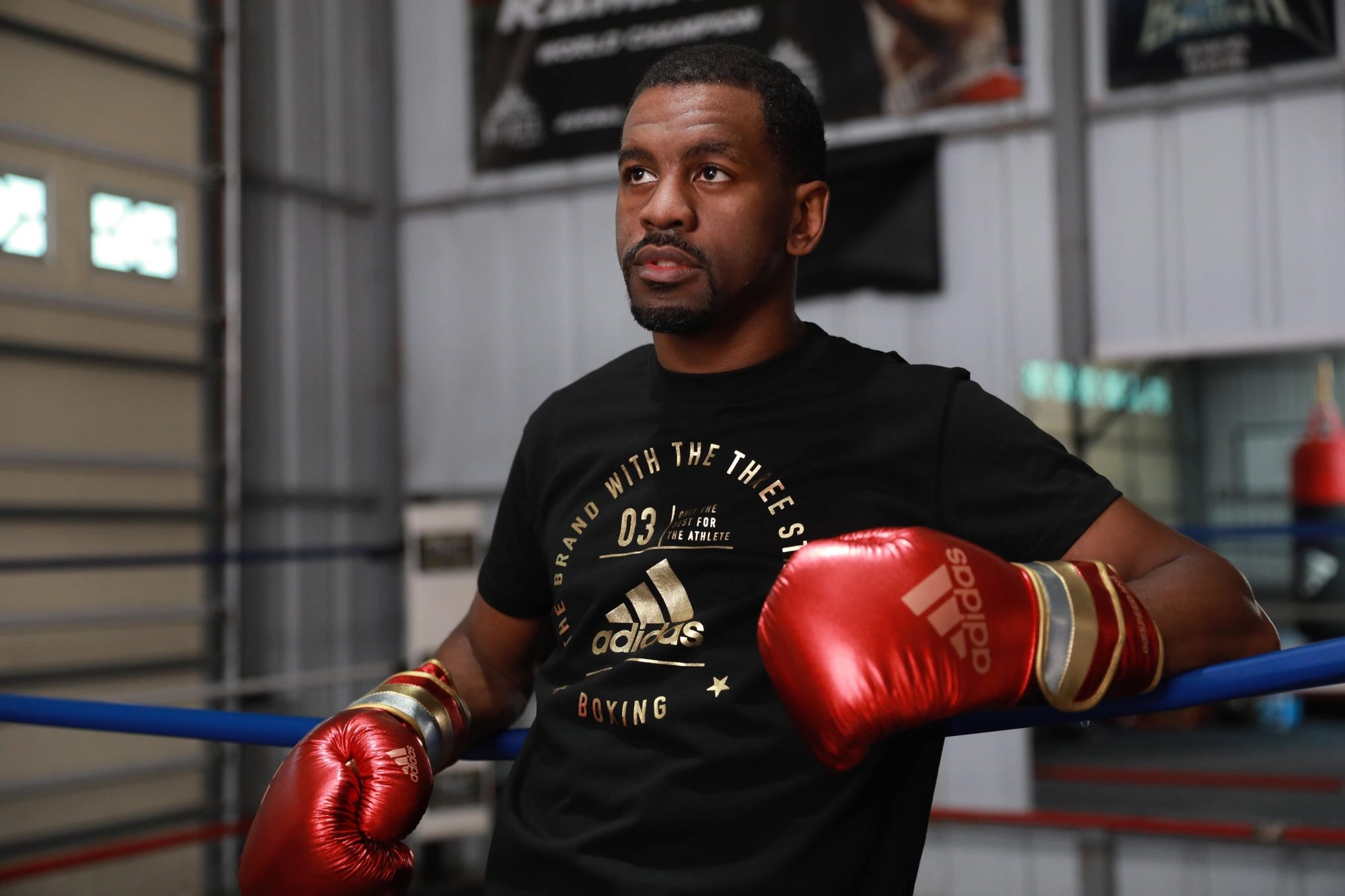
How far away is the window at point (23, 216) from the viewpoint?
13.0 ft

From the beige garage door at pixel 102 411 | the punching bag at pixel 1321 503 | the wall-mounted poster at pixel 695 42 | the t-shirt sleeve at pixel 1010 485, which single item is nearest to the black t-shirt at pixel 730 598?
the t-shirt sleeve at pixel 1010 485

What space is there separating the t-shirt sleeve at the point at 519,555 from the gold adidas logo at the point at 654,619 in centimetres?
21

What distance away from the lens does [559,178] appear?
5.33 meters

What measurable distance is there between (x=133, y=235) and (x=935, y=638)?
4212 mm

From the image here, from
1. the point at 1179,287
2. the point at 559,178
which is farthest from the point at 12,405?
the point at 1179,287

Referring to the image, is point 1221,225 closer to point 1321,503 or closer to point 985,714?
point 1321,503

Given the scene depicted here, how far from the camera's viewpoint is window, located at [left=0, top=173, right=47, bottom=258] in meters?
3.95

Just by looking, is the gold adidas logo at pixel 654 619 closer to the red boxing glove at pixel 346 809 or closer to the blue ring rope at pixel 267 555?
the red boxing glove at pixel 346 809

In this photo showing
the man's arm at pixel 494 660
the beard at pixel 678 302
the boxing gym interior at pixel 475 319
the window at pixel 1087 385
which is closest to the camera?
the beard at pixel 678 302

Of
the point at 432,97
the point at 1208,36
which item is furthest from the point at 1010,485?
the point at 432,97

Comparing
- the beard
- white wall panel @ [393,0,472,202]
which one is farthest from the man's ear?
white wall panel @ [393,0,472,202]

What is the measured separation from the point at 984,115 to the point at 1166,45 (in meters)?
0.63

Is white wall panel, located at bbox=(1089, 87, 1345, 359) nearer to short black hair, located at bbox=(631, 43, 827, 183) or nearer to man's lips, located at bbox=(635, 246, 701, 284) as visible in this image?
short black hair, located at bbox=(631, 43, 827, 183)

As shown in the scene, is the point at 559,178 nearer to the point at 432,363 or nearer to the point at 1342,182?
the point at 432,363
